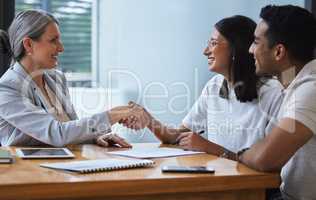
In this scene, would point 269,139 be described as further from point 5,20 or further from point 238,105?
point 5,20

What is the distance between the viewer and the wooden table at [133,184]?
4.16ft

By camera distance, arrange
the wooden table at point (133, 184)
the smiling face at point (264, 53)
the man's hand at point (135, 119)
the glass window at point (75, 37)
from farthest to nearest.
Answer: the glass window at point (75, 37) → the man's hand at point (135, 119) → the smiling face at point (264, 53) → the wooden table at point (133, 184)

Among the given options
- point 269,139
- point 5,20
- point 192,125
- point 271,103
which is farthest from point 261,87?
point 5,20

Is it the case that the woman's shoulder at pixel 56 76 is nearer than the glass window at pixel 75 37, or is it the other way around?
the woman's shoulder at pixel 56 76

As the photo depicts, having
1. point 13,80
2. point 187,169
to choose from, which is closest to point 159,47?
point 13,80

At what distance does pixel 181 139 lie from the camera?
2.00m

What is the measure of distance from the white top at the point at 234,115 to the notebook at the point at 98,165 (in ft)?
2.29

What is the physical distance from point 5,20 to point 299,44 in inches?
64.1

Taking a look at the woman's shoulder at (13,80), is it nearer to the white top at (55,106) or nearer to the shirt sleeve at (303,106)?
the white top at (55,106)

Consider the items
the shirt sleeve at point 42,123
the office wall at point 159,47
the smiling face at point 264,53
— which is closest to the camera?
the smiling face at point 264,53

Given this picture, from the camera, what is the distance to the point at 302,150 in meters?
1.62

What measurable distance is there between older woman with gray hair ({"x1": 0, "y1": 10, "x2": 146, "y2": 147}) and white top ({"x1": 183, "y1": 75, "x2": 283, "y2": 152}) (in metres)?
0.40

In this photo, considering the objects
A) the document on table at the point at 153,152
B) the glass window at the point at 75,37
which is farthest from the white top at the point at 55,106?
the glass window at the point at 75,37

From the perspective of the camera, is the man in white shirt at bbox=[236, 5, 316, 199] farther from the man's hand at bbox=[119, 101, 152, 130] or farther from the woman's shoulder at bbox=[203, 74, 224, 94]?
the man's hand at bbox=[119, 101, 152, 130]
